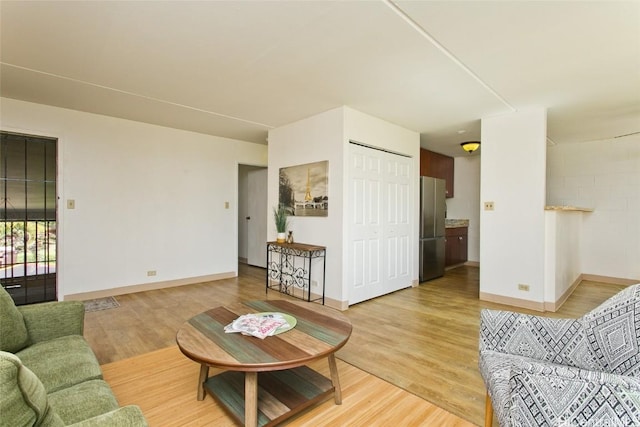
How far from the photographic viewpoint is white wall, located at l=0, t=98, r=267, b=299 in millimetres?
3896

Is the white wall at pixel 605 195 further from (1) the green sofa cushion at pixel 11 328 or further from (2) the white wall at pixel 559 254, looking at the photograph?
(1) the green sofa cushion at pixel 11 328

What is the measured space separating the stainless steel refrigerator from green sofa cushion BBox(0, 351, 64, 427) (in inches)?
193

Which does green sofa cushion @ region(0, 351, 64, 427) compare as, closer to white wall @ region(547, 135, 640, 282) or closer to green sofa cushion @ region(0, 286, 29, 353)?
green sofa cushion @ region(0, 286, 29, 353)

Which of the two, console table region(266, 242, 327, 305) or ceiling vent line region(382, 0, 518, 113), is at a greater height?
ceiling vent line region(382, 0, 518, 113)

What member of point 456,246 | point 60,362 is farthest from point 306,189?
point 456,246

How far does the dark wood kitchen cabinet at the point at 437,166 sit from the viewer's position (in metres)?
5.86

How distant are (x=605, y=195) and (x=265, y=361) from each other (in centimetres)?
651

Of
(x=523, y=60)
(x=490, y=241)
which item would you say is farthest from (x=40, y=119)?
(x=490, y=241)

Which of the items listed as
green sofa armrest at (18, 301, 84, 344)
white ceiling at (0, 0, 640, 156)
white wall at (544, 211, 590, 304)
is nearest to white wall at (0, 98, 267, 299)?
white ceiling at (0, 0, 640, 156)

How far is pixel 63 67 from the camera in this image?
9.10 feet

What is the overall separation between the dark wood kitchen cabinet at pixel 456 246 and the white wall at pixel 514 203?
6.09 ft

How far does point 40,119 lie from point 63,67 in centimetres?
148

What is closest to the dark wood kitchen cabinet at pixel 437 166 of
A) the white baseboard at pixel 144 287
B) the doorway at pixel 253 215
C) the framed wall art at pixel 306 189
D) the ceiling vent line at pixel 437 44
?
the ceiling vent line at pixel 437 44

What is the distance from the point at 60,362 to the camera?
1.51 meters
